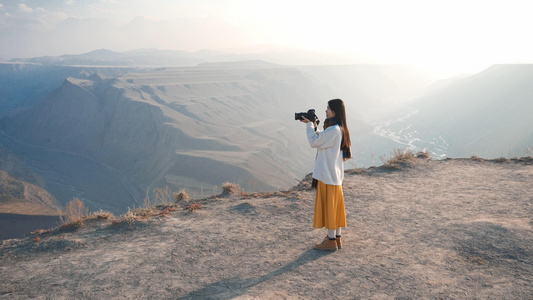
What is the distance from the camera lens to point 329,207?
4629mm

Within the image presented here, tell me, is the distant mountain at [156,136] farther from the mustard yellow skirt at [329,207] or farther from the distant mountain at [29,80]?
the mustard yellow skirt at [329,207]

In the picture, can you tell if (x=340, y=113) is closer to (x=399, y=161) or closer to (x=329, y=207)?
(x=329, y=207)

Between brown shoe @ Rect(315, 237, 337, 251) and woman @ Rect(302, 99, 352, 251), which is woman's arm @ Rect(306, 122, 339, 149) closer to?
woman @ Rect(302, 99, 352, 251)

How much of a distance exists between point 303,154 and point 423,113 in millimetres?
40587

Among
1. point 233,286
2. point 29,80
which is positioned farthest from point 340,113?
point 29,80

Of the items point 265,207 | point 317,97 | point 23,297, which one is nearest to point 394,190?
point 265,207

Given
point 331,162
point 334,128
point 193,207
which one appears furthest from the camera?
point 193,207

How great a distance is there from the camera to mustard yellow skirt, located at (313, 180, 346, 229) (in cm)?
464

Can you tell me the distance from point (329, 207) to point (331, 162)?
0.65m

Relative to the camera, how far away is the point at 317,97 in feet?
476

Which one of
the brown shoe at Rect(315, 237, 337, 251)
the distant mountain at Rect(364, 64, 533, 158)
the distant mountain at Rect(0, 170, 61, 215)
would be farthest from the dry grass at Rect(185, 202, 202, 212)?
the distant mountain at Rect(364, 64, 533, 158)

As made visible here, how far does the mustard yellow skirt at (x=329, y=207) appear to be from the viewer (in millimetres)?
4637

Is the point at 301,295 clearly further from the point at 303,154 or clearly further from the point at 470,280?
the point at 303,154

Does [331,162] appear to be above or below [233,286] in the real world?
above
